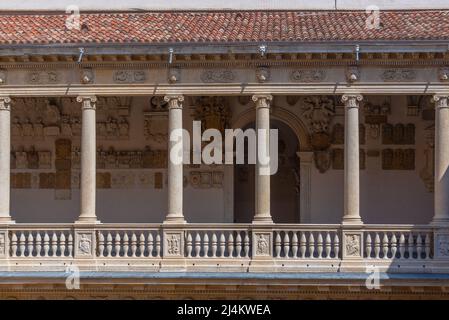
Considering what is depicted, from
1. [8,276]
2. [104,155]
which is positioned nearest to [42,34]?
[104,155]

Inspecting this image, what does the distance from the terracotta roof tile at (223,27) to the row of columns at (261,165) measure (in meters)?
1.19

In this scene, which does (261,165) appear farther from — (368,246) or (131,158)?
(131,158)

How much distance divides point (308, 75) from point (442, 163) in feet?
9.79

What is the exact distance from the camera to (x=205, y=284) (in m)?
19.5

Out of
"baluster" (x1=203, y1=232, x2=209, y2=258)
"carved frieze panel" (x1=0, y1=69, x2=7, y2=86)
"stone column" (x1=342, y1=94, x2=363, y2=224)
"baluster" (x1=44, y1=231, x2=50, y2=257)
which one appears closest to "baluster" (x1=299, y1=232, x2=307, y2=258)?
"stone column" (x1=342, y1=94, x2=363, y2=224)

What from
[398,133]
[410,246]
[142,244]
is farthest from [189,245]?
[398,133]

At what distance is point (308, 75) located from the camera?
65.3 feet

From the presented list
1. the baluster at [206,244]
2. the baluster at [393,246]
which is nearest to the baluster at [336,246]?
the baluster at [393,246]

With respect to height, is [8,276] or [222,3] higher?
[222,3]

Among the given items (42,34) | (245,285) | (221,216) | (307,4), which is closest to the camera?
(245,285)

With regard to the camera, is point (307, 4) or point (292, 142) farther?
point (307, 4)

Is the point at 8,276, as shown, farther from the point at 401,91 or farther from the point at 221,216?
the point at 401,91

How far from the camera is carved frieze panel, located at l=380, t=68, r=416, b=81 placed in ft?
64.8

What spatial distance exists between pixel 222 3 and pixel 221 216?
530cm
